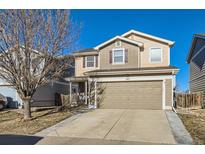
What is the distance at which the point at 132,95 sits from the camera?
14078mm

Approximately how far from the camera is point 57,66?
445 inches

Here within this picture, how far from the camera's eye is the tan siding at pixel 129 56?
53.6ft

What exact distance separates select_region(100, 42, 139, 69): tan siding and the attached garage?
2.48 meters

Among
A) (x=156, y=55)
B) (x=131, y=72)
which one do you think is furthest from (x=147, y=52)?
(x=131, y=72)

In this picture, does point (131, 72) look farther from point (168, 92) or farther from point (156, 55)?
point (156, 55)

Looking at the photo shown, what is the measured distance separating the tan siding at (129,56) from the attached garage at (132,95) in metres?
2.48

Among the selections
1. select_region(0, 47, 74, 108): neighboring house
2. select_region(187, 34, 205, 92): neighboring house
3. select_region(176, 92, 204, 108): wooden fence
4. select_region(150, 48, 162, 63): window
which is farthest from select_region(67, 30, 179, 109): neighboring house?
select_region(0, 47, 74, 108): neighboring house

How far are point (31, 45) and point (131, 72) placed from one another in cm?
745

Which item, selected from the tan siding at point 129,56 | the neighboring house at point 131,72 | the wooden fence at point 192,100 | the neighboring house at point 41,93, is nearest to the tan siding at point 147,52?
the neighboring house at point 131,72

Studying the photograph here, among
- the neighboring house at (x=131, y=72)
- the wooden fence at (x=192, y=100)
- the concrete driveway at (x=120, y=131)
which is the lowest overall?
the concrete driveway at (x=120, y=131)

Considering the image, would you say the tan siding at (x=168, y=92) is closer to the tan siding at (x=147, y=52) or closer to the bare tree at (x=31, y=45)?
the tan siding at (x=147, y=52)

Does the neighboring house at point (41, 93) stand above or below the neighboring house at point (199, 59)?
below

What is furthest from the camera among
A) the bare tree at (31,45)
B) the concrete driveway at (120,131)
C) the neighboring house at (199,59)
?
the neighboring house at (199,59)
